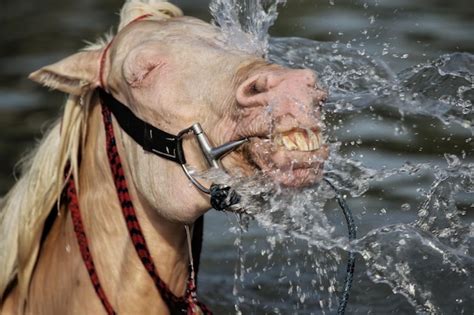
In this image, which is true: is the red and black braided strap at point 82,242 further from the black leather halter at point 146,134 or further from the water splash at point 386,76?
the water splash at point 386,76

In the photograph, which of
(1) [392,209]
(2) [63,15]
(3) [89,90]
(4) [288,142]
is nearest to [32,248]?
(3) [89,90]

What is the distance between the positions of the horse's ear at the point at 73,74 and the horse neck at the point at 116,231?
4.4 inches

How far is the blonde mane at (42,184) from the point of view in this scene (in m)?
3.77

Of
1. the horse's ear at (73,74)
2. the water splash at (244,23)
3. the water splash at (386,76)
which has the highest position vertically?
the water splash at (244,23)

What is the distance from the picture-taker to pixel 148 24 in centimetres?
368

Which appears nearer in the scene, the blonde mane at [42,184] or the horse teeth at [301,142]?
the horse teeth at [301,142]

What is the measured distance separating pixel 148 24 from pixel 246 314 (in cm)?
172

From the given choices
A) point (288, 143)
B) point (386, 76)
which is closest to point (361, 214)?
point (386, 76)

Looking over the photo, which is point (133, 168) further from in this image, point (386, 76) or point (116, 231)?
point (386, 76)

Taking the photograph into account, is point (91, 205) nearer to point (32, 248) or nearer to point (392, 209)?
point (32, 248)

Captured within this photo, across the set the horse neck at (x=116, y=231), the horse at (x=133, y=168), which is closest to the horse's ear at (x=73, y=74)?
the horse at (x=133, y=168)

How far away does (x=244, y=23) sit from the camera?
3.70 meters

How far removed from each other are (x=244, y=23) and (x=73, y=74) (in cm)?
54

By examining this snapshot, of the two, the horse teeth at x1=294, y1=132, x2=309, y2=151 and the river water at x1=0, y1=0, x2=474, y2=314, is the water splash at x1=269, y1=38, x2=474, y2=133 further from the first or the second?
the horse teeth at x1=294, y1=132, x2=309, y2=151
